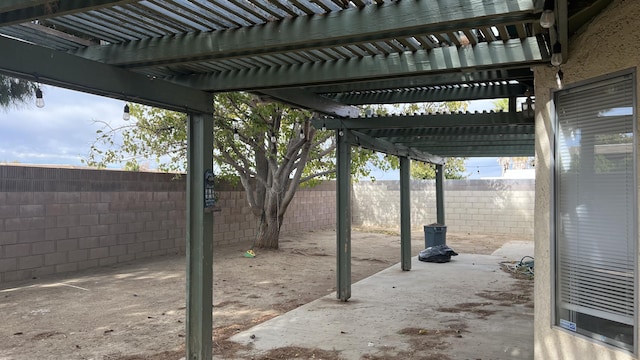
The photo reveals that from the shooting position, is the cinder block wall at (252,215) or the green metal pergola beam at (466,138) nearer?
the green metal pergola beam at (466,138)

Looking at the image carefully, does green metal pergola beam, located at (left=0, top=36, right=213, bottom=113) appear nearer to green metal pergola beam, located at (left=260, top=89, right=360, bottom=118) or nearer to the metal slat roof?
the metal slat roof

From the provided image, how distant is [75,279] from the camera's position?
8.37m

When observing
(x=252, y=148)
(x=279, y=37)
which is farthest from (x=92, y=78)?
(x=252, y=148)

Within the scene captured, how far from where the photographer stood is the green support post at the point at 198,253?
4.07 metres

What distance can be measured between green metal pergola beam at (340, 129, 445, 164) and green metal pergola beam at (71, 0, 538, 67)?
3.93 meters

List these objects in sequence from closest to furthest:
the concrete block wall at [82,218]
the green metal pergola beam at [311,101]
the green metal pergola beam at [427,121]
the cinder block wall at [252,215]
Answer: the green metal pergola beam at [311,101], the green metal pergola beam at [427,121], the concrete block wall at [82,218], the cinder block wall at [252,215]

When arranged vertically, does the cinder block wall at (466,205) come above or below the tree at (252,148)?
below

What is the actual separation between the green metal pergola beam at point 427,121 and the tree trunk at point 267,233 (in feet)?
18.6

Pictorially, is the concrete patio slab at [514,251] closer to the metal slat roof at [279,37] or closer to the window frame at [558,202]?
the metal slat roof at [279,37]

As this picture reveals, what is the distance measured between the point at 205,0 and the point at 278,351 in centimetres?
330

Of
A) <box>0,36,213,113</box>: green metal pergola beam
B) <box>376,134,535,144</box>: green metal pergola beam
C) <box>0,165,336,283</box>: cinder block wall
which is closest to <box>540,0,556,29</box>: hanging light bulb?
<box>0,36,213,113</box>: green metal pergola beam

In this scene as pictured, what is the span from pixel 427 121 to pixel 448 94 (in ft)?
2.60

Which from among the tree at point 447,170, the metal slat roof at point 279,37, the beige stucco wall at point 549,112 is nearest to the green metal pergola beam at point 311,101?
the metal slat roof at point 279,37

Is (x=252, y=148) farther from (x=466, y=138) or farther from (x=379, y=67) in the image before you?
(x=379, y=67)
